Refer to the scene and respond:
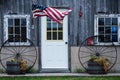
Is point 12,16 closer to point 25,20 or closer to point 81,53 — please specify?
point 25,20

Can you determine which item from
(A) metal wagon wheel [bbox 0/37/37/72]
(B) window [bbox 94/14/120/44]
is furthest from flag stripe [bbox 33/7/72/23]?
(B) window [bbox 94/14/120/44]

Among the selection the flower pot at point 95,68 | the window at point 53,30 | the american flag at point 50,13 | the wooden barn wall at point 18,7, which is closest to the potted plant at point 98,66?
the flower pot at point 95,68

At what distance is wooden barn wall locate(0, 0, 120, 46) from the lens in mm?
15758

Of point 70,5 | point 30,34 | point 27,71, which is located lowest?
point 27,71

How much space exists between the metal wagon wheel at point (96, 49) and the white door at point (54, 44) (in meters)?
0.64

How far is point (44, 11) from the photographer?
15156 mm

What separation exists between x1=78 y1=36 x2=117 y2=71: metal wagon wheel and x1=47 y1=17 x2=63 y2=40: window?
0.97 m

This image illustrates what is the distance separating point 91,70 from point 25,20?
311cm

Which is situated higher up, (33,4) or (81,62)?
(33,4)

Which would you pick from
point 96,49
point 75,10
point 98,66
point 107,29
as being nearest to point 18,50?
point 75,10

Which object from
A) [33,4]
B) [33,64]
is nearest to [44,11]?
[33,4]

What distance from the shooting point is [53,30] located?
1584 cm

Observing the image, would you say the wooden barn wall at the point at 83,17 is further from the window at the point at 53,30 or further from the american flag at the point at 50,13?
the american flag at the point at 50,13

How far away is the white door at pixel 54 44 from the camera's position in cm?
1579
